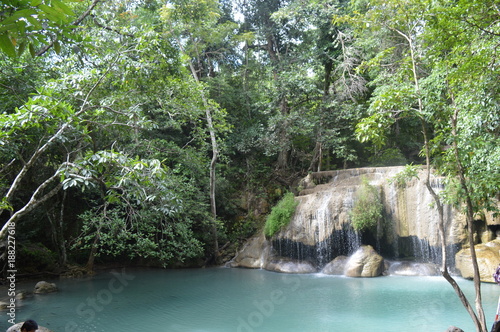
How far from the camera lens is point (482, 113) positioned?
5055 millimetres

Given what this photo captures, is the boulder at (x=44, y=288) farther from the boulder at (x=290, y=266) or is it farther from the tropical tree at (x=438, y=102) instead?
the tropical tree at (x=438, y=102)

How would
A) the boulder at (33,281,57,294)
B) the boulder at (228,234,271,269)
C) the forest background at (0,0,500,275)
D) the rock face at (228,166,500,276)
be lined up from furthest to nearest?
the boulder at (228,234,271,269) → the rock face at (228,166,500,276) → the boulder at (33,281,57,294) → the forest background at (0,0,500,275)

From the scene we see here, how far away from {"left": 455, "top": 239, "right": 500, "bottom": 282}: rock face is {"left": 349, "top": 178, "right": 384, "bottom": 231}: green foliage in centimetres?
240

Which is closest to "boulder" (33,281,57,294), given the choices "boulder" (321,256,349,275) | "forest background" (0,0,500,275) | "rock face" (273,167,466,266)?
"forest background" (0,0,500,275)

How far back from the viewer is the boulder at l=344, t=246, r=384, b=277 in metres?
10.0

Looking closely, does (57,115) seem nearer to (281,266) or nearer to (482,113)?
(482,113)

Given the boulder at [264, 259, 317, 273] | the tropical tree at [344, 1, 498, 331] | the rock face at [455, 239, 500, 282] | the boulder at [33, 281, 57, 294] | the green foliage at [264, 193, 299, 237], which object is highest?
the tropical tree at [344, 1, 498, 331]

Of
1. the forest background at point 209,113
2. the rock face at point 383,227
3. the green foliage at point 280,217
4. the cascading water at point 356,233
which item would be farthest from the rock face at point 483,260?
the green foliage at point 280,217

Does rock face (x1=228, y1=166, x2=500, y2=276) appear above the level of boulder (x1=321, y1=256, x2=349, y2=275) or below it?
above

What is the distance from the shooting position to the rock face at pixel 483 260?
8359 mm

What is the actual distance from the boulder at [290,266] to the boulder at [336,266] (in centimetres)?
45

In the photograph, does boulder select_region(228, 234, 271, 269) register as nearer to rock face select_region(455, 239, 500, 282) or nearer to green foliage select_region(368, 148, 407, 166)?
rock face select_region(455, 239, 500, 282)

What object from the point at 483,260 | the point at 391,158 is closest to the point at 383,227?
the point at 483,260

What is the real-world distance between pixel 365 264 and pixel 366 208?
5.81 ft
